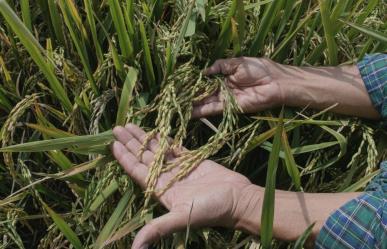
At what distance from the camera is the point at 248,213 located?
1.29 m

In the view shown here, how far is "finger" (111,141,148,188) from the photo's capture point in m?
1.26

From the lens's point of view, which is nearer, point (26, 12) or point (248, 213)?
point (248, 213)

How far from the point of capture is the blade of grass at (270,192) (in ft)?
3.46

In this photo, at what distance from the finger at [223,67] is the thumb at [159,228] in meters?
0.41

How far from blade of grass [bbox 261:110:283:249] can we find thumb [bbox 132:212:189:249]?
0.17 meters

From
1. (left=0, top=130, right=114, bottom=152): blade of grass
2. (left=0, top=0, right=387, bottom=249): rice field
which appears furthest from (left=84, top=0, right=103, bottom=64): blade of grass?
(left=0, top=130, right=114, bottom=152): blade of grass

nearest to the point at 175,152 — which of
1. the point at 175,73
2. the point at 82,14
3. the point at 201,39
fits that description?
the point at 175,73

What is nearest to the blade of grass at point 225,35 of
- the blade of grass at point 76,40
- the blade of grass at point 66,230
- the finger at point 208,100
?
the finger at point 208,100

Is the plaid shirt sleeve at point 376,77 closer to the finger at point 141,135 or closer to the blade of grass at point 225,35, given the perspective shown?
the blade of grass at point 225,35

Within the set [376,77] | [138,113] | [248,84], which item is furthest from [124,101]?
[376,77]

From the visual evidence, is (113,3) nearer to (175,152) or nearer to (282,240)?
(175,152)

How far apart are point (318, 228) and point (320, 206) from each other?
0.17ft

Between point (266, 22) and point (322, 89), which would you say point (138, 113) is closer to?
point (266, 22)

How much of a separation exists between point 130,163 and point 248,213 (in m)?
0.29
